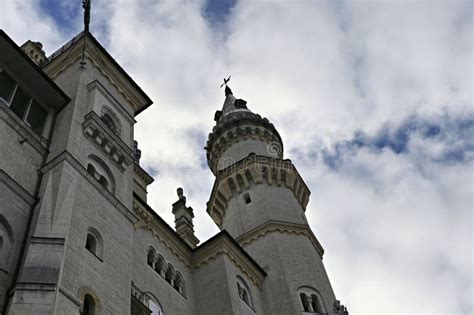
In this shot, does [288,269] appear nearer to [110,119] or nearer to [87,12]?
[110,119]

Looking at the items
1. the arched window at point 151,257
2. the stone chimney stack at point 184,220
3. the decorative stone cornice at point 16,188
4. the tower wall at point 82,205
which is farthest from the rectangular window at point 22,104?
the stone chimney stack at point 184,220

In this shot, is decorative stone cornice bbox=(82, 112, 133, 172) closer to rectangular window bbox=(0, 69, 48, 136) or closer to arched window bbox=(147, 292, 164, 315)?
rectangular window bbox=(0, 69, 48, 136)

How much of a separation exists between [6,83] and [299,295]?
1557 cm

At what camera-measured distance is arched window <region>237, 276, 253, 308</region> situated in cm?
2457

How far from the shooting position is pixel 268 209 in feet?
103

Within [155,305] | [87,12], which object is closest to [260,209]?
[155,305]

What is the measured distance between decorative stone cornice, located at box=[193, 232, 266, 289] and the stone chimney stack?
10774mm

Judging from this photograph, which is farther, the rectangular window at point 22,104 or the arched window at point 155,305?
the arched window at point 155,305

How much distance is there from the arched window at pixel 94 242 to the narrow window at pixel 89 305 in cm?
165

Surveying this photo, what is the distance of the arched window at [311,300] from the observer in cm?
2602

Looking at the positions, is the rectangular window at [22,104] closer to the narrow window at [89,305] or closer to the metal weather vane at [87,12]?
the metal weather vane at [87,12]

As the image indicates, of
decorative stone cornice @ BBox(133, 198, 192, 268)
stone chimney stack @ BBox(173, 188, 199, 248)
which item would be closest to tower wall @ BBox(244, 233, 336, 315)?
decorative stone cornice @ BBox(133, 198, 192, 268)

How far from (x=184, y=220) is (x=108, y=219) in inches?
861

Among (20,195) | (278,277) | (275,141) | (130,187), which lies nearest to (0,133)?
(20,195)
